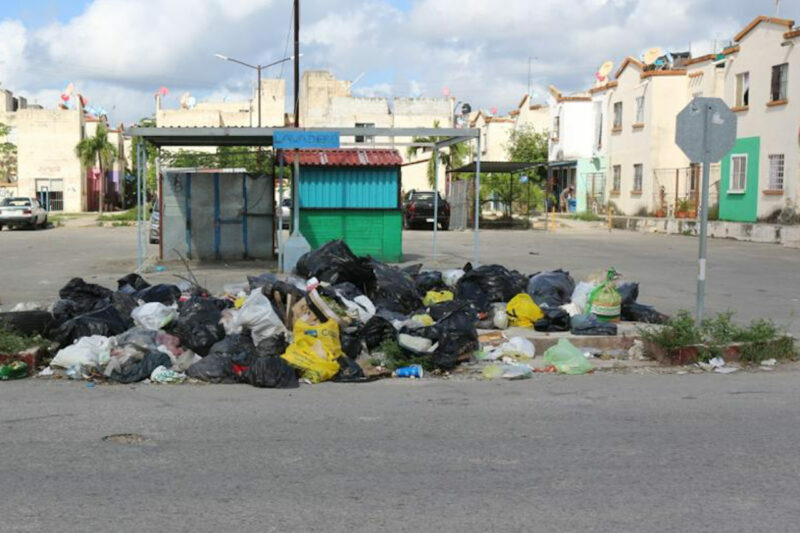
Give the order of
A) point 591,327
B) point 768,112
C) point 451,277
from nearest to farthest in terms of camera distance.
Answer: point 591,327, point 451,277, point 768,112

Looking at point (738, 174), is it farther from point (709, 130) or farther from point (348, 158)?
point (709, 130)

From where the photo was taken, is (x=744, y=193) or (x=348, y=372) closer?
(x=348, y=372)

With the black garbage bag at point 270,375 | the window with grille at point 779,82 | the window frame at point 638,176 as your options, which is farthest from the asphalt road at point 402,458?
the window frame at point 638,176

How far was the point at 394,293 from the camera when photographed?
1152cm

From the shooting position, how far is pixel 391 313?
1074 cm

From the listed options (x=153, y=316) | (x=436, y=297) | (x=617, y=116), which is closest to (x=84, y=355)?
(x=153, y=316)

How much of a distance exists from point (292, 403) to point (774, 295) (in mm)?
10813

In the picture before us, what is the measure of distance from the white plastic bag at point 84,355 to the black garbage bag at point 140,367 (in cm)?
32

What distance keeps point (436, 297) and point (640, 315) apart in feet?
9.26

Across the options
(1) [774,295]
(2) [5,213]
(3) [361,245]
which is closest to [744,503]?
(1) [774,295]

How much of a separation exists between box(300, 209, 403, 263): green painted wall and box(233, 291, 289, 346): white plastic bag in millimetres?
10174

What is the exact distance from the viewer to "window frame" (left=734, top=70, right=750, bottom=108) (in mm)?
32250

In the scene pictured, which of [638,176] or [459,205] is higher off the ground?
[638,176]

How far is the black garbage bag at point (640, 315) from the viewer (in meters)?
11.3
